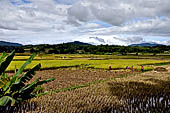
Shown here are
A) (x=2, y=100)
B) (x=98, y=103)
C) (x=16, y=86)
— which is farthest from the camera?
(x=98, y=103)

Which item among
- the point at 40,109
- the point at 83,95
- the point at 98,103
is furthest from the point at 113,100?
the point at 40,109

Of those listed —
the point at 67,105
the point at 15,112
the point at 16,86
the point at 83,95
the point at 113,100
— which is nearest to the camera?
the point at 16,86

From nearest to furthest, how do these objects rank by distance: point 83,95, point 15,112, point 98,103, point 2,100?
1. point 2,100
2. point 15,112
3. point 98,103
4. point 83,95

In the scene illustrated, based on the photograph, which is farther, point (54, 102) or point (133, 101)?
point (133, 101)

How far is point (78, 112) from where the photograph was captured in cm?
591

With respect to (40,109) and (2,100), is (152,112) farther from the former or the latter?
(2,100)

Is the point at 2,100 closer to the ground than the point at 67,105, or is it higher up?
higher up

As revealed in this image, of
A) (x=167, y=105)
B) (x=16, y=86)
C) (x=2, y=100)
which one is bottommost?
(x=167, y=105)

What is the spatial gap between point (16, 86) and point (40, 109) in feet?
10.3

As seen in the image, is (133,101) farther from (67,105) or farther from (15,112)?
(15,112)

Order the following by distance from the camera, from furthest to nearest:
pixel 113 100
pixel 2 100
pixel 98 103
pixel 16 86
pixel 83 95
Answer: pixel 83 95 → pixel 113 100 → pixel 98 103 → pixel 16 86 → pixel 2 100

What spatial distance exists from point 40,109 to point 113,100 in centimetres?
324

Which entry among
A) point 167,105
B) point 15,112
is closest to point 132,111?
point 167,105

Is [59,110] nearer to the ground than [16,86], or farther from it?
nearer to the ground
